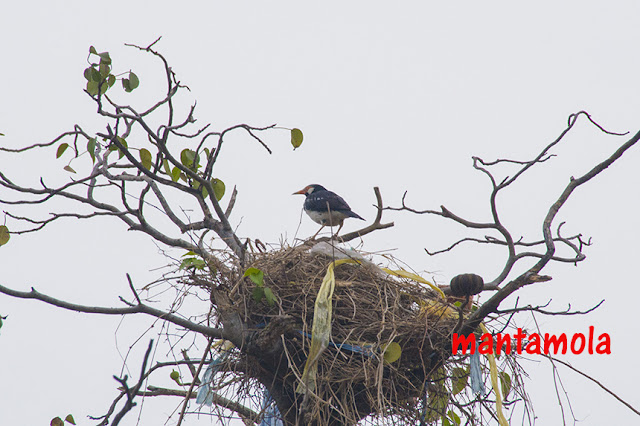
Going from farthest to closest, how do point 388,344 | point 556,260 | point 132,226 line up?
point 132,226 < point 388,344 < point 556,260

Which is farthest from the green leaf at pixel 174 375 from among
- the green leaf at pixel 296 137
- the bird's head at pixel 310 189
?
the bird's head at pixel 310 189

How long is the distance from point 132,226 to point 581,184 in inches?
94.9

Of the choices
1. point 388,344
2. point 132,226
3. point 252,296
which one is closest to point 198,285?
point 252,296

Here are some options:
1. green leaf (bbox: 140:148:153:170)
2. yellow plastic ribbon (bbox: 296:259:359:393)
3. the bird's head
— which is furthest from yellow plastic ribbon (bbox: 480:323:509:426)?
the bird's head

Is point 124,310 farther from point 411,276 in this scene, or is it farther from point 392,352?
point 411,276

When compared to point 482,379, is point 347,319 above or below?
above

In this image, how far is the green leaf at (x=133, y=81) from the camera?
402cm

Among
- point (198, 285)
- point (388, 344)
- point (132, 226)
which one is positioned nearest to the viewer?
point (388, 344)

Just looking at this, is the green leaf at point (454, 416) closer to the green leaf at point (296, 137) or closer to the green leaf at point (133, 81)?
the green leaf at point (296, 137)

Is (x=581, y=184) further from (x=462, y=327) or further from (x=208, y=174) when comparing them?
(x=208, y=174)

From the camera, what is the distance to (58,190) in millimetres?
3658

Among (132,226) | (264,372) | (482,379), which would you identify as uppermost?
(132,226)

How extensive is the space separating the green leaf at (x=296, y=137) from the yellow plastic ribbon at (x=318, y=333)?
2.89 ft

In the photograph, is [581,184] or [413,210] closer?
[581,184]
